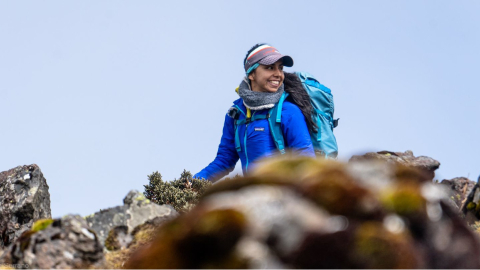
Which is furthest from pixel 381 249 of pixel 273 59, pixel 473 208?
pixel 273 59

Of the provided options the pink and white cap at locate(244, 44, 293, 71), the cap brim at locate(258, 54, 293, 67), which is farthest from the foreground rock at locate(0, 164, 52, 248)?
the cap brim at locate(258, 54, 293, 67)

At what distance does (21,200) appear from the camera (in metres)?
13.3

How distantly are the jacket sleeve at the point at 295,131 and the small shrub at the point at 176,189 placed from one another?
267 centimetres

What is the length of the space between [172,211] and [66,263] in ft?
6.48

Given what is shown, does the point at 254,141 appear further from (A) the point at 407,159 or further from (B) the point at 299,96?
(A) the point at 407,159

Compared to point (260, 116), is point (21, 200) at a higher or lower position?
lower

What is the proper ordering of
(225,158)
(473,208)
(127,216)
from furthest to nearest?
(225,158), (473,208), (127,216)

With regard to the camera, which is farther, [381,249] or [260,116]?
[260,116]

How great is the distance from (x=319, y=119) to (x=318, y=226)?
10.8 metres

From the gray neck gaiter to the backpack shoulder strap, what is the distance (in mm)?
157

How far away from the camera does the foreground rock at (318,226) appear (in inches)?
166

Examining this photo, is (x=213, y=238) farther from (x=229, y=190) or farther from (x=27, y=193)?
(x=27, y=193)

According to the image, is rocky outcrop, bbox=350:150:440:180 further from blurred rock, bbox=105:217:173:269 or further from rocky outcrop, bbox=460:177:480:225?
blurred rock, bbox=105:217:173:269

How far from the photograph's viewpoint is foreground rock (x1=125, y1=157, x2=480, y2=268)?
13.8 ft
